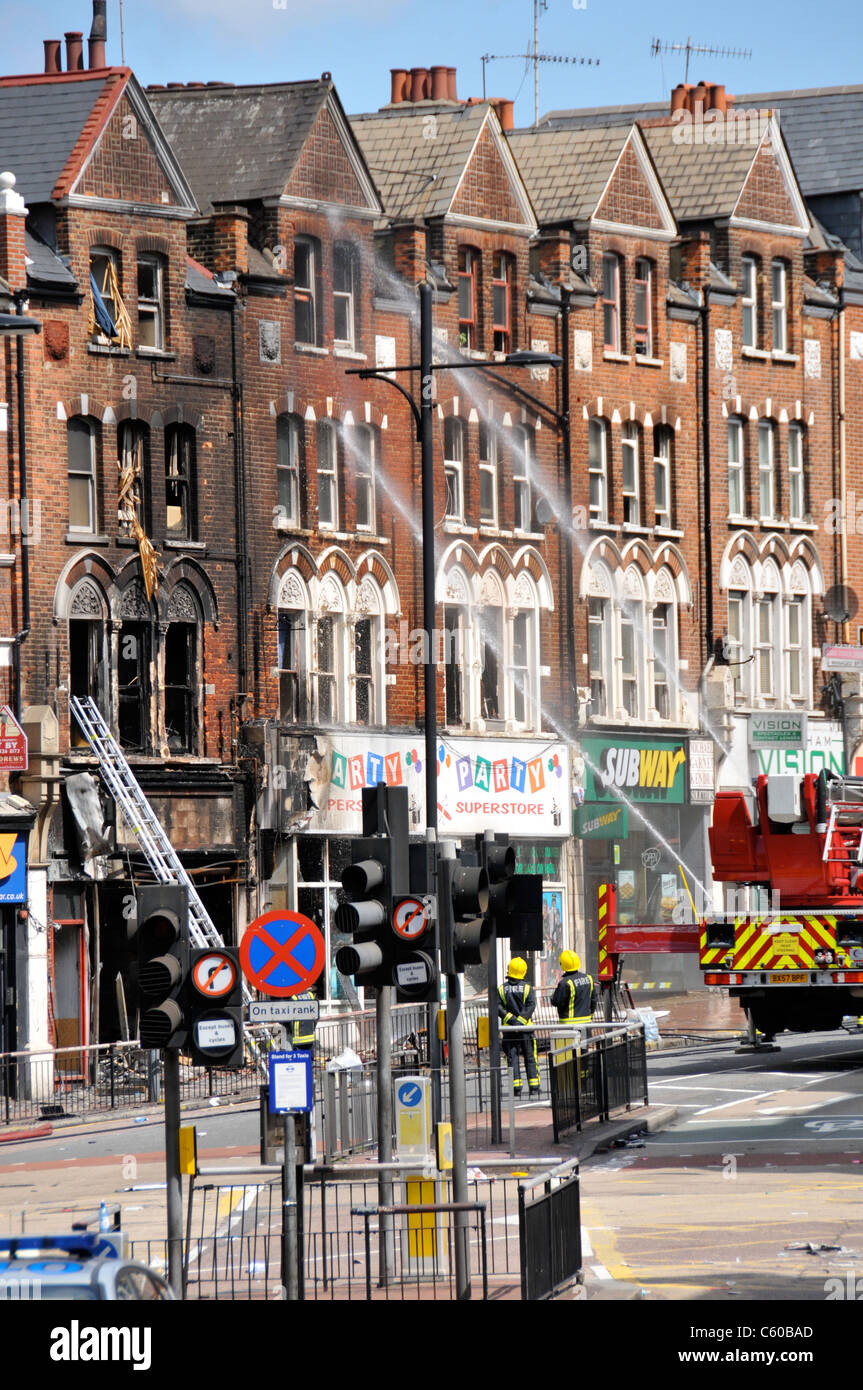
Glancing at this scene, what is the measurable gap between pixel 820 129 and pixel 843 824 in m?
27.0

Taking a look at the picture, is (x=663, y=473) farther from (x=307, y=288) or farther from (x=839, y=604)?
(x=307, y=288)

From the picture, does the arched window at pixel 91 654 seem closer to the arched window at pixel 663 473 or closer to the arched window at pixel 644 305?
the arched window at pixel 663 473

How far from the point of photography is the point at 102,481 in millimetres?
36344

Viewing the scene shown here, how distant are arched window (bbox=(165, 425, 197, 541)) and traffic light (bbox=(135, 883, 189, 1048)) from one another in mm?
23359

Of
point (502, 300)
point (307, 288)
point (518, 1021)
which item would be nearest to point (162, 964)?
point (518, 1021)

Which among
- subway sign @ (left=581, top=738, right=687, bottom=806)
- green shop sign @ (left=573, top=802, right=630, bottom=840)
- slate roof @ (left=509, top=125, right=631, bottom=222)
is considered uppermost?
slate roof @ (left=509, top=125, right=631, bottom=222)

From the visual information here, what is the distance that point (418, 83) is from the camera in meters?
46.3

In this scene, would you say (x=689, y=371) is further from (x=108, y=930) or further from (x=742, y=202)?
(x=108, y=930)

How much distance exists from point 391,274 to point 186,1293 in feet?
94.9

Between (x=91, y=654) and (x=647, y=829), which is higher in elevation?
(x=91, y=654)

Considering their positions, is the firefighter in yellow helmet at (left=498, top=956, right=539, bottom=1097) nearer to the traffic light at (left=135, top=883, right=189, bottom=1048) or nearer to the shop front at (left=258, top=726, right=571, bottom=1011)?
the shop front at (left=258, top=726, right=571, bottom=1011)

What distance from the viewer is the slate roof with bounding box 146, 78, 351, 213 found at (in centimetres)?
3953

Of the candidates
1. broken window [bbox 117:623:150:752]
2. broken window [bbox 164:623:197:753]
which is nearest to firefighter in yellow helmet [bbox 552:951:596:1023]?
broken window [bbox 117:623:150:752]

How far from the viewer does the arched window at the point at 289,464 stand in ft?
129
